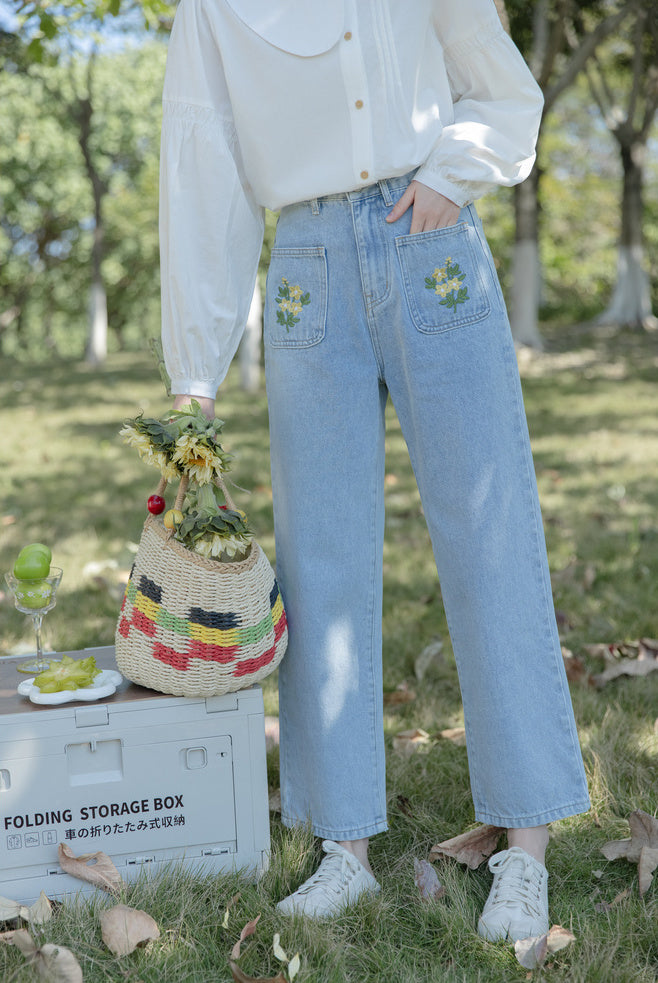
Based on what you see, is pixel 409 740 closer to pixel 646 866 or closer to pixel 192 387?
pixel 646 866

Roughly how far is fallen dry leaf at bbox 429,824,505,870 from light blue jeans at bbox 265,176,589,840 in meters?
0.06

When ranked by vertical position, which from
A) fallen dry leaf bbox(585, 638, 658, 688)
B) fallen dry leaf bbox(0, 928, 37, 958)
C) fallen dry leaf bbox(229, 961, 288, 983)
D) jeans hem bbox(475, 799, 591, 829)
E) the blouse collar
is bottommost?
fallen dry leaf bbox(585, 638, 658, 688)

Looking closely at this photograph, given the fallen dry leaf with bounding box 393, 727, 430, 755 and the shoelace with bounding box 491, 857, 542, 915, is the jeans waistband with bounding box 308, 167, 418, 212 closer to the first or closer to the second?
the shoelace with bounding box 491, 857, 542, 915

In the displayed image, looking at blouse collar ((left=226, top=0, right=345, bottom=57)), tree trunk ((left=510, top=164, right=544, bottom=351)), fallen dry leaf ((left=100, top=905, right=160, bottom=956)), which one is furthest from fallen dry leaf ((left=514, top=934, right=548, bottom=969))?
tree trunk ((left=510, top=164, right=544, bottom=351))

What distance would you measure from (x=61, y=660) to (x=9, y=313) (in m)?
26.3

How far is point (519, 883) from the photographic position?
1.70m

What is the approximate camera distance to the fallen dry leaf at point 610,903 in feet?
5.65

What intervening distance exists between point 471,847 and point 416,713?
713mm

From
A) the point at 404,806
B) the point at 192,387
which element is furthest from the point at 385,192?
the point at 404,806

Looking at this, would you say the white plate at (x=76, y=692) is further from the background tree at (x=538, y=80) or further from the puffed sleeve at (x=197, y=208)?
the background tree at (x=538, y=80)

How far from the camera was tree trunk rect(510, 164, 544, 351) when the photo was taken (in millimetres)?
11398

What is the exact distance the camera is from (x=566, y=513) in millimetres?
4551

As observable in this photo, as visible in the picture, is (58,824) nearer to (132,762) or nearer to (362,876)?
(132,762)

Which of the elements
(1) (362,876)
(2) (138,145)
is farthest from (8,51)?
(2) (138,145)
